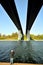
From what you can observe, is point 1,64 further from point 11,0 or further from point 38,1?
point 38,1

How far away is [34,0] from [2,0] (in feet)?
10.9

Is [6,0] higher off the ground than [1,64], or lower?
higher

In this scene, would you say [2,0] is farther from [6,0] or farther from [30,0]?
[30,0]

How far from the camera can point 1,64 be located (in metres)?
9.71

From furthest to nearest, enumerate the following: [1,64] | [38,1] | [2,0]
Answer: [38,1]
[2,0]
[1,64]

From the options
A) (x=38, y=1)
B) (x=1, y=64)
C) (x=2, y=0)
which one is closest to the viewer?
(x=1, y=64)

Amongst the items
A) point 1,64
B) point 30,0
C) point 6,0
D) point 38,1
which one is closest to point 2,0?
point 6,0

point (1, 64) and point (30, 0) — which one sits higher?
point (30, 0)

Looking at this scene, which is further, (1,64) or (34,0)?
(34,0)

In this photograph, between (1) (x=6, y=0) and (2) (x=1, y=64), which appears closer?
(2) (x=1, y=64)

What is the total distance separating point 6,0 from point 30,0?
2.48 meters

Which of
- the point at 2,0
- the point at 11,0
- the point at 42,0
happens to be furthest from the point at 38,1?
the point at 2,0

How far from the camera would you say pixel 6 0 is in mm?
14453

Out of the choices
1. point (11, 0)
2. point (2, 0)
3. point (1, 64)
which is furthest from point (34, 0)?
point (1, 64)
